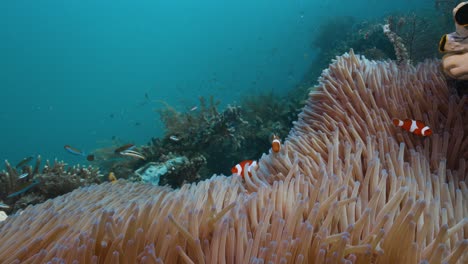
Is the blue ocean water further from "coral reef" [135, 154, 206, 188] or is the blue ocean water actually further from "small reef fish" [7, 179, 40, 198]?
"small reef fish" [7, 179, 40, 198]

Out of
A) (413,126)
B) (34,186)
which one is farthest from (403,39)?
(34,186)

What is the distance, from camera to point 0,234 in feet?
6.22

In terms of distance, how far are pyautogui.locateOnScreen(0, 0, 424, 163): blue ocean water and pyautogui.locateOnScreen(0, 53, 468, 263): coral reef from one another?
169ft

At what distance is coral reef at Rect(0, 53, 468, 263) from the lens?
153 centimetres

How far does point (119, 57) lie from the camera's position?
108 m

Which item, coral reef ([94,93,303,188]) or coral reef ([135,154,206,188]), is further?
coral reef ([94,93,303,188])

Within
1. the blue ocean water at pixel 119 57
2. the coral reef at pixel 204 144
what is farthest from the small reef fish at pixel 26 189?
the blue ocean water at pixel 119 57

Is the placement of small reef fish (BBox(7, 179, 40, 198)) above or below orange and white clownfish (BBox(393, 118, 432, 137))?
below

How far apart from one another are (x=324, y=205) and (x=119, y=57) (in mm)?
116514

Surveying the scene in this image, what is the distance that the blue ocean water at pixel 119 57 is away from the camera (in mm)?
68062

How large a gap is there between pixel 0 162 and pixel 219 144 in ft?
196

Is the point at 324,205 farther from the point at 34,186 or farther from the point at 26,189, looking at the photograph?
the point at 34,186

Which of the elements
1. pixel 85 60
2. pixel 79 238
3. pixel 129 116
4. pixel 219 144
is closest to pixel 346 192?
pixel 79 238

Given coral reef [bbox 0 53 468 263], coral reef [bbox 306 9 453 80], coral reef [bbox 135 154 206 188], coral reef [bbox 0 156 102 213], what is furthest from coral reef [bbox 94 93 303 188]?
coral reef [bbox 0 53 468 263]
